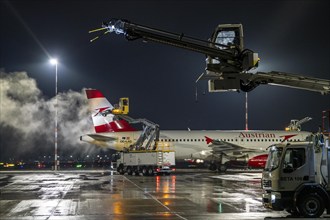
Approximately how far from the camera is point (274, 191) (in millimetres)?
16500

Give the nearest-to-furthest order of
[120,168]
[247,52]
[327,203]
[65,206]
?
1. [247,52]
2. [327,203]
3. [65,206]
4. [120,168]

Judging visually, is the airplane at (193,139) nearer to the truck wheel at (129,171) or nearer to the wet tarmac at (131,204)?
the truck wheel at (129,171)

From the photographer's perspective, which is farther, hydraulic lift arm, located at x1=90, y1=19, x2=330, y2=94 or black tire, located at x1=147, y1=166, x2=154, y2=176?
black tire, located at x1=147, y1=166, x2=154, y2=176

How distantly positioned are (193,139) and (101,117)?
10.1 metres

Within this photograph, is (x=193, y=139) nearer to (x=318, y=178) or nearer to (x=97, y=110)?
(x=97, y=110)

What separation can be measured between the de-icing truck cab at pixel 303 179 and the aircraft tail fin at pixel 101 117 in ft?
128

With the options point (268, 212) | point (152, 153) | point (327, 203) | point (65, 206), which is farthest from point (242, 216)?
point (152, 153)

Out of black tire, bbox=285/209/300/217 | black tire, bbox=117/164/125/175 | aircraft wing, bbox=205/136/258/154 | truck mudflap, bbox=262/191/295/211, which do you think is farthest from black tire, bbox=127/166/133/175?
truck mudflap, bbox=262/191/295/211

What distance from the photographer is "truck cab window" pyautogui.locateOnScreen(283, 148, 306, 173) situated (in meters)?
16.2

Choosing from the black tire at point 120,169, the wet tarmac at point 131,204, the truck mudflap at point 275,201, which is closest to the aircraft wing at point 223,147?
the black tire at point 120,169

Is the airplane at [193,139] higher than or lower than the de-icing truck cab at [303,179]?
higher

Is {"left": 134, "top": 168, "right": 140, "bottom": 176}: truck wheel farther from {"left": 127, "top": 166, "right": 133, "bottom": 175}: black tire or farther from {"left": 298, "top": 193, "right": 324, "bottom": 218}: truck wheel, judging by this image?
{"left": 298, "top": 193, "right": 324, "bottom": 218}: truck wheel

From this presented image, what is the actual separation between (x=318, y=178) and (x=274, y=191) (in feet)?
4.73

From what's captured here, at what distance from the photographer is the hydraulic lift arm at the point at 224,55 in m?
12.2
